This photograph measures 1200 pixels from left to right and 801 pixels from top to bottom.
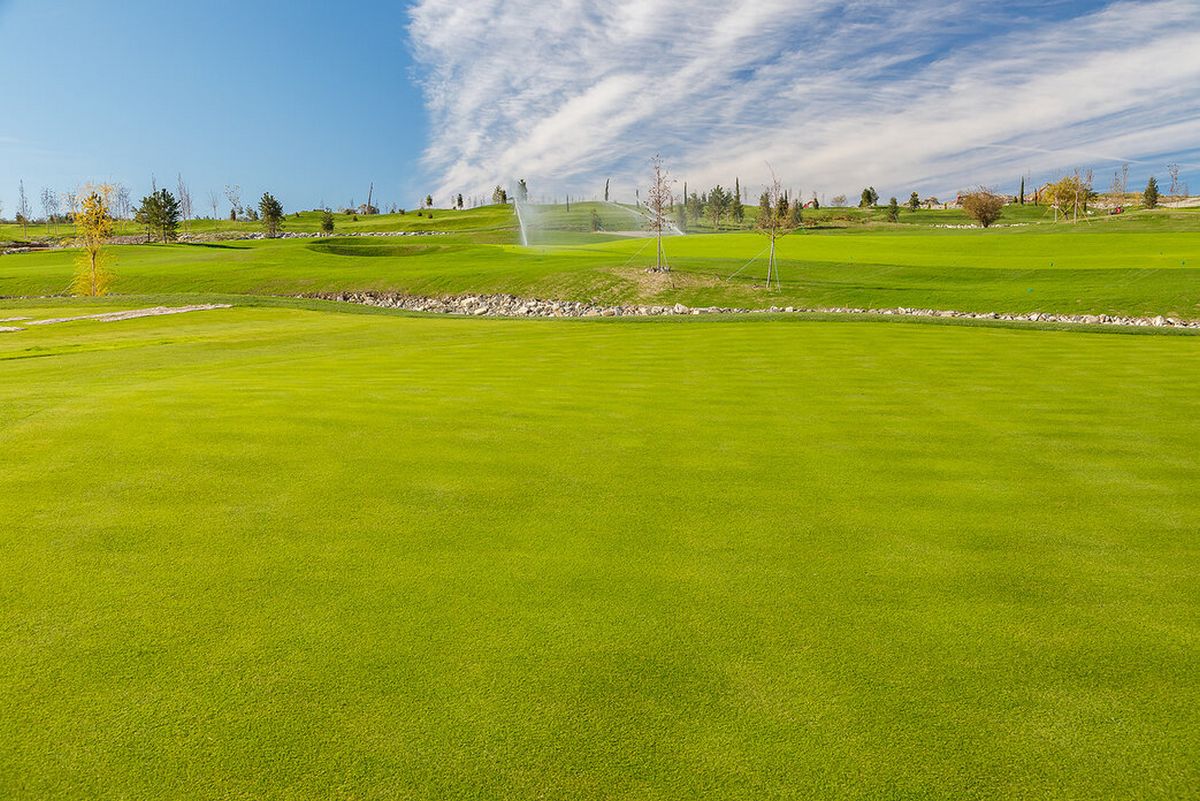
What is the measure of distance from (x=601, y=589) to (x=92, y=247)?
2265 inches

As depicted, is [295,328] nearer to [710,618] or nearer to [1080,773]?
[710,618]

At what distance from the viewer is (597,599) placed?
4.95m

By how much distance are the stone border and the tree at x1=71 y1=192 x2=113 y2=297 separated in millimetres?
14655

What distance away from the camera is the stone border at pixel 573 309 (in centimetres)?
3431

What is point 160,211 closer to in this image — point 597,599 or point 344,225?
point 344,225

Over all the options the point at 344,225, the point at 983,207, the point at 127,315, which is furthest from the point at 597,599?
the point at 344,225

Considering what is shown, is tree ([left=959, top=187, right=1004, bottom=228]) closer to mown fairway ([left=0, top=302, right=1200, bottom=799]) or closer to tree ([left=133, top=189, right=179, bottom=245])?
mown fairway ([left=0, top=302, right=1200, bottom=799])

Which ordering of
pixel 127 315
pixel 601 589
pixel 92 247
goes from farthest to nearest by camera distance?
pixel 92 247 → pixel 127 315 → pixel 601 589

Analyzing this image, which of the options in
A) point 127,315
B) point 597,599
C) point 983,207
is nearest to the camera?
point 597,599

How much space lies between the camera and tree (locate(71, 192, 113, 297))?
46938 mm

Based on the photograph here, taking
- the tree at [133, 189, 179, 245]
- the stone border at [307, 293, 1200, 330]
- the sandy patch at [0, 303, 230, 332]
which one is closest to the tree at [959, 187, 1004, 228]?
the stone border at [307, 293, 1200, 330]

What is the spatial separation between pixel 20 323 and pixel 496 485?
105ft

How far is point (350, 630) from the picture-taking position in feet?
14.8

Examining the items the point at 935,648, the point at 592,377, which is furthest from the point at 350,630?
the point at 592,377
